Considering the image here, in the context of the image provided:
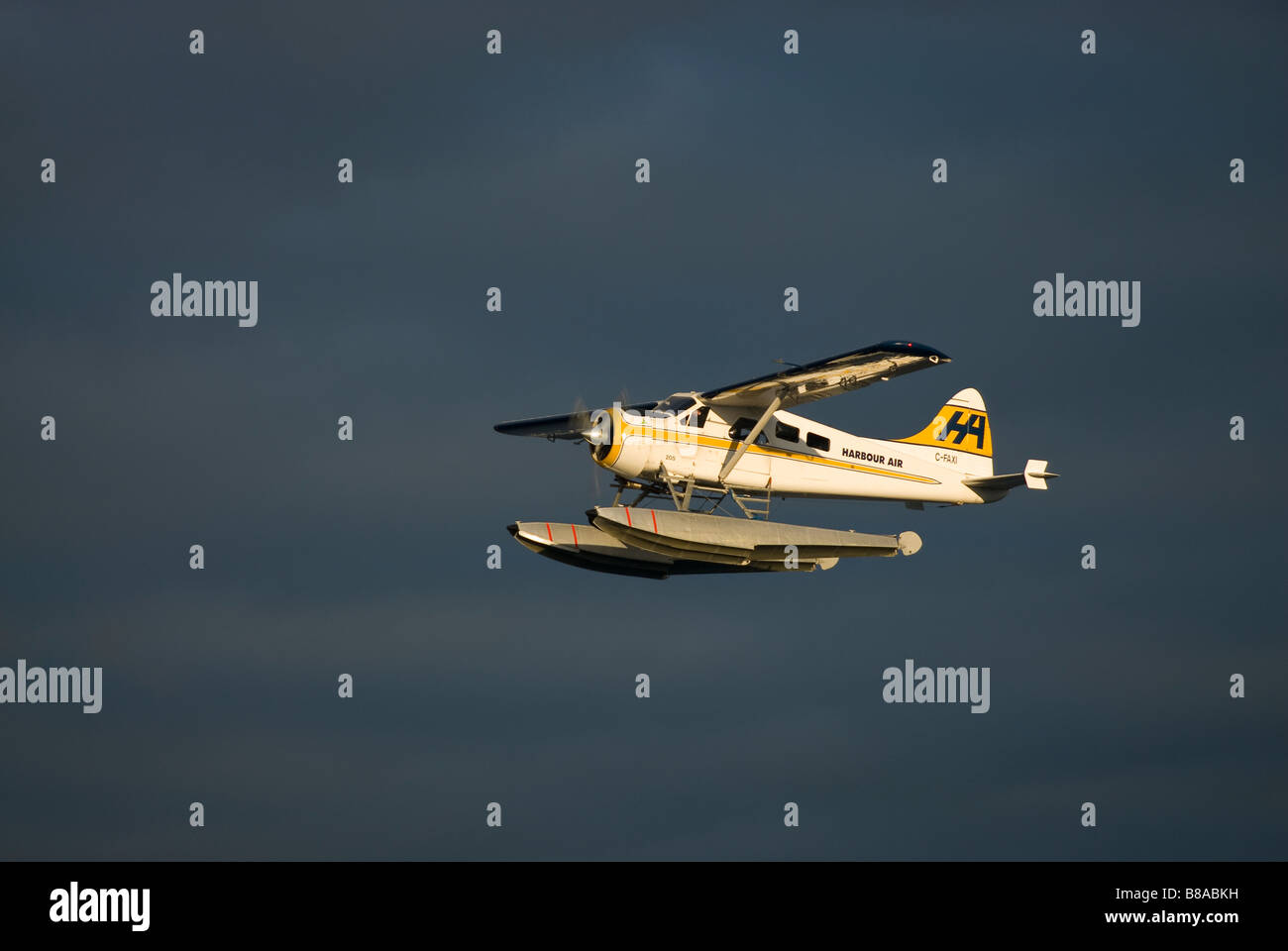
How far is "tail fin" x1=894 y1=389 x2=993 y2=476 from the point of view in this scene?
175 feet

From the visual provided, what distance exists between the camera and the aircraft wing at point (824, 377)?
158 feet

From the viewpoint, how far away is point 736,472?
4997 cm

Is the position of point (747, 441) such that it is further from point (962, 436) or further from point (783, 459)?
point (962, 436)

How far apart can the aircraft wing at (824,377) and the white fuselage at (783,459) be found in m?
0.38

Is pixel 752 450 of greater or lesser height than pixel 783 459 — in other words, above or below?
above

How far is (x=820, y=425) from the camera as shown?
51312 mm

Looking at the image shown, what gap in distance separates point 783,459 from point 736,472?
127cm

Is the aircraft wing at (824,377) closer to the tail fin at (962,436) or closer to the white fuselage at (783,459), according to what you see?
the white fuselage at (783,459)

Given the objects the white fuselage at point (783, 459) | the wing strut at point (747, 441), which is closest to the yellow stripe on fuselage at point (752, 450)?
the white fuselage at point (783, 459)

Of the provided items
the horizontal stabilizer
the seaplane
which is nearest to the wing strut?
the seaplane

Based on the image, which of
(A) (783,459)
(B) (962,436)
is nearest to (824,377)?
(A) (783,459)

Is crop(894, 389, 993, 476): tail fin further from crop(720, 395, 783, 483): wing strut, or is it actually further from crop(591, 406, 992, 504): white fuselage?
crop(720, 395, 783, 483): wing strut
